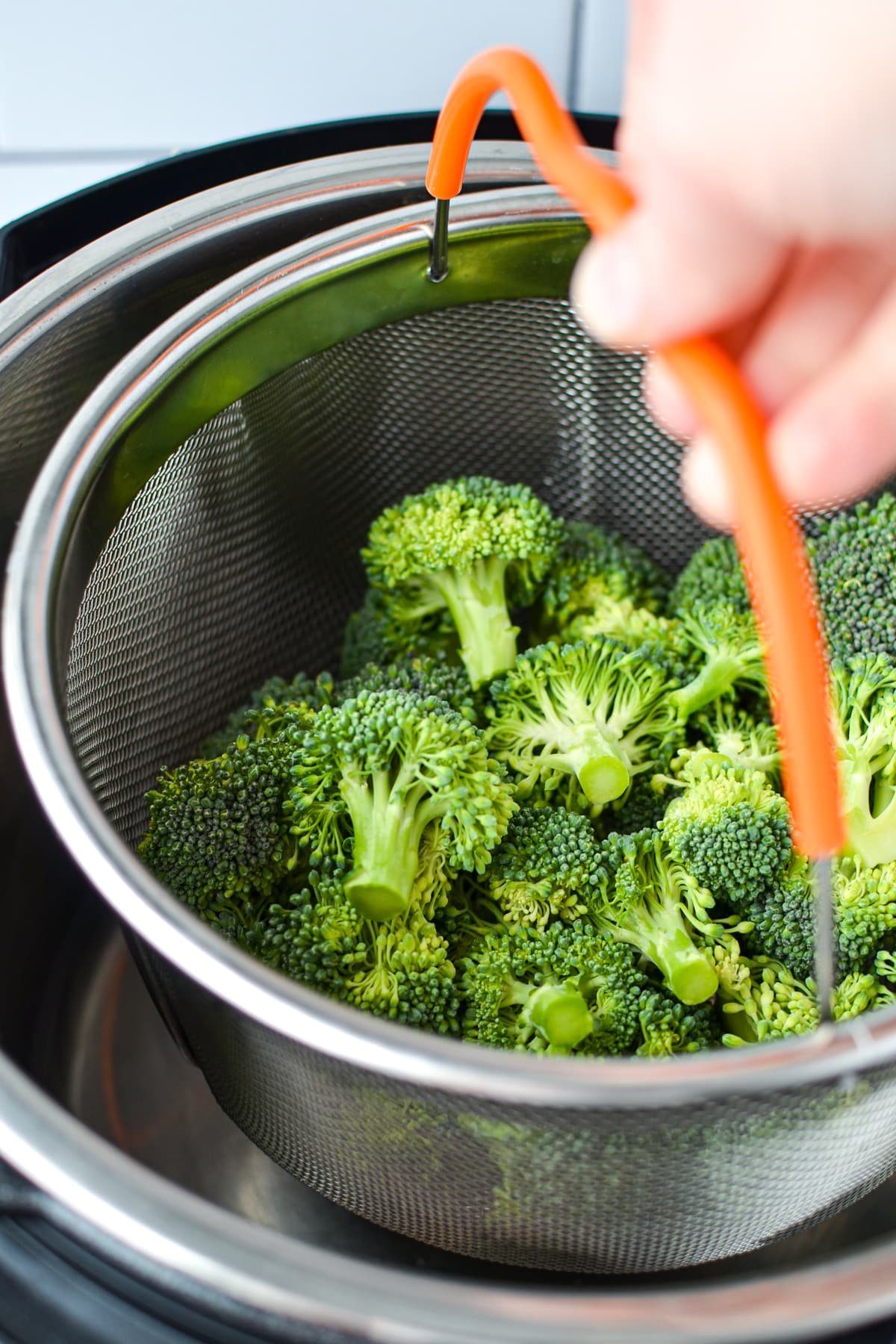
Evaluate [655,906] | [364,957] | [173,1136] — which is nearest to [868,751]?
[655,906]

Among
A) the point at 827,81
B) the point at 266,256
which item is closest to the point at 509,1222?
the point at 827,81

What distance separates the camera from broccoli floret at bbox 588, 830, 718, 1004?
2.62ft

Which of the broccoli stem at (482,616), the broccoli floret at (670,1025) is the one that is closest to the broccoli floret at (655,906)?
the broccoli floret at (670,1025)

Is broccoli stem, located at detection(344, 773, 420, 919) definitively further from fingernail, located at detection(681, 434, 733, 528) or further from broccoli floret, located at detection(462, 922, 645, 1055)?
fingernail, located at detection(681, 434, 733, 528)

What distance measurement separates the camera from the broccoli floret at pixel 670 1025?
2.59 ft

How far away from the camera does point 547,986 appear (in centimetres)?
79

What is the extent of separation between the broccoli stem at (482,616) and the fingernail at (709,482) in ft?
1.70

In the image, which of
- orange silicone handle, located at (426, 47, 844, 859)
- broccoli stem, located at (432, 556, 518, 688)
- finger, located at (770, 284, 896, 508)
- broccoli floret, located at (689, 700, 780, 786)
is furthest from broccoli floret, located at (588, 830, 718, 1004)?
finger, located at (770, 284, 896, 508)

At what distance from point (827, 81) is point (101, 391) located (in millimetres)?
575

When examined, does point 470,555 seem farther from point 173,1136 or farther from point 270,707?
point 173,1136

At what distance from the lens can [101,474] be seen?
2.55ft

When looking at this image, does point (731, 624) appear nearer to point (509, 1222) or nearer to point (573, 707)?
point (573, 707)

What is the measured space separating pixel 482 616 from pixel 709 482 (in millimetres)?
559

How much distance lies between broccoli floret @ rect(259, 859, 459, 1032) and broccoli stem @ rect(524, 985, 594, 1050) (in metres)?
0.07
